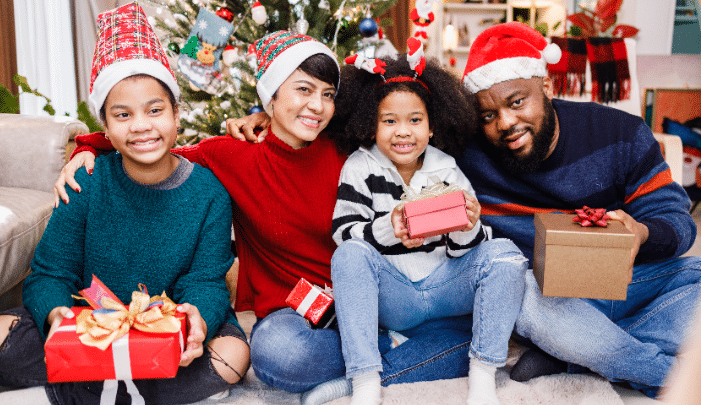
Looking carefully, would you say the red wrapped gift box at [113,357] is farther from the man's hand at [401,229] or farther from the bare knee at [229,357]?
the man's hand at [401,229]

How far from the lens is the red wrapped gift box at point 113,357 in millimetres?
953

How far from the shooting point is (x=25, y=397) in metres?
1.15

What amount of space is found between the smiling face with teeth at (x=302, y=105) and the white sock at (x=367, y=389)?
670 millimetres

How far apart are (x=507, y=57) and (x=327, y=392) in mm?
1096

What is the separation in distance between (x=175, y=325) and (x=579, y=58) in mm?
3419

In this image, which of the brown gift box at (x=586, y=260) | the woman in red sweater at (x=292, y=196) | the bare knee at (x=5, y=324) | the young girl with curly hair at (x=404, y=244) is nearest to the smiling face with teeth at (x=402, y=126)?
the young girl with curly hair at (x=404, y=244)

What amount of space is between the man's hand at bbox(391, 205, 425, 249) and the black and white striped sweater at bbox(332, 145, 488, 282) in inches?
1.8

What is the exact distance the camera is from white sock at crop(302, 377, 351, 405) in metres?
1.17

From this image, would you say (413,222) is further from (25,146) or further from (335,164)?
(25,146)

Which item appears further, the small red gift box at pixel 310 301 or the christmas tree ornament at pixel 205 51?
the christmas tree ornament at pixel 205 51

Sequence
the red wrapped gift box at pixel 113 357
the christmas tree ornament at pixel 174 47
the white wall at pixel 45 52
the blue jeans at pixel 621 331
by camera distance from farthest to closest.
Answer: the white wall at pixel 45 52, the christmas tree ornament at pixel 174 47, the blue jeans at pixel 621 331, the red wrapped gift box at pixel 113 357

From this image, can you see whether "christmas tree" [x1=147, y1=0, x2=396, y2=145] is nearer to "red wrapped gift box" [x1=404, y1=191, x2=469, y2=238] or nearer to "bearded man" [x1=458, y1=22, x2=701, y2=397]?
"bearded man" [x1=458, y1=22, x2=701, y2=397]

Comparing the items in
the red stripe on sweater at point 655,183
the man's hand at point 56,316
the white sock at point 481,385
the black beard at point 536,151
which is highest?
the black beard at point 536,151

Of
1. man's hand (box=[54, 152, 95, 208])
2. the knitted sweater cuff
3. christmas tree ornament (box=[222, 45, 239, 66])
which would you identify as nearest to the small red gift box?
man's hand (box=[54, 152, 95, 208])
